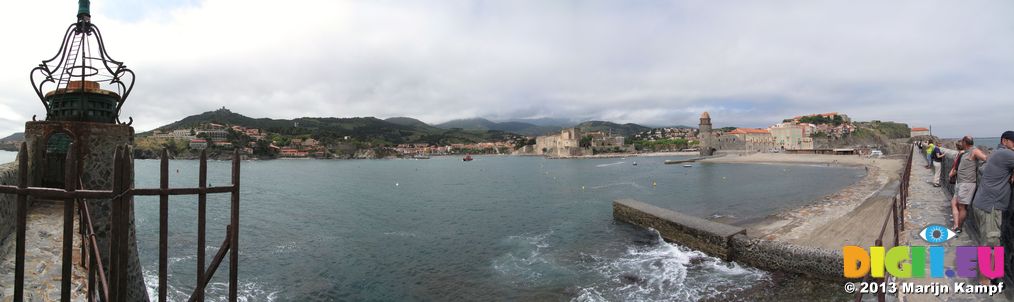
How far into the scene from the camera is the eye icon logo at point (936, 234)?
23.0 feet

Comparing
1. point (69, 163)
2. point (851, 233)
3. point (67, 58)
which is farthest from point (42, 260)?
point (851, 233)

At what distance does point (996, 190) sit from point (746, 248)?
7561 millimetres

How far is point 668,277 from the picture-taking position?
11.5 m

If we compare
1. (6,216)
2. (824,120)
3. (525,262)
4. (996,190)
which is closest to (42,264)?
(6,216)

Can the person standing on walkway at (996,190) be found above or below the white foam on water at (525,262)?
above

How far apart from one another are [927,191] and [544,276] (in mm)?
12566

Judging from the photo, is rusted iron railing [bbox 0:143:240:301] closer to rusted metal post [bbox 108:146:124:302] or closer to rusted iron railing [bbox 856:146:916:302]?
rusted metal post [bbox 108:146:124:302]

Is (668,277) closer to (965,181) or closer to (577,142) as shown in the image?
(965,181)

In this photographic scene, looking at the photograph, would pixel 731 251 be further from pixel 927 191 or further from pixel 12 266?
pixel 12 266

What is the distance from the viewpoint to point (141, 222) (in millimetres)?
20656

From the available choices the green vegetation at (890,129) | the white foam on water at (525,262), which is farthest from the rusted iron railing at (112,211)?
the green vegetation at (890,129)

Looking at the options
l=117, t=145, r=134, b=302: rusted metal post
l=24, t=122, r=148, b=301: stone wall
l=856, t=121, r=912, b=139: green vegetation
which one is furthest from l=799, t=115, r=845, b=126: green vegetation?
l=117, t=145, r=134, b=302: rusted metal post

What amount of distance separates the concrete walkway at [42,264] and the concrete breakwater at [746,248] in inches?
544

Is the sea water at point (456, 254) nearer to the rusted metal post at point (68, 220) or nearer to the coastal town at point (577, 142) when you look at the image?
the rusted metal post at point (68, 220)
